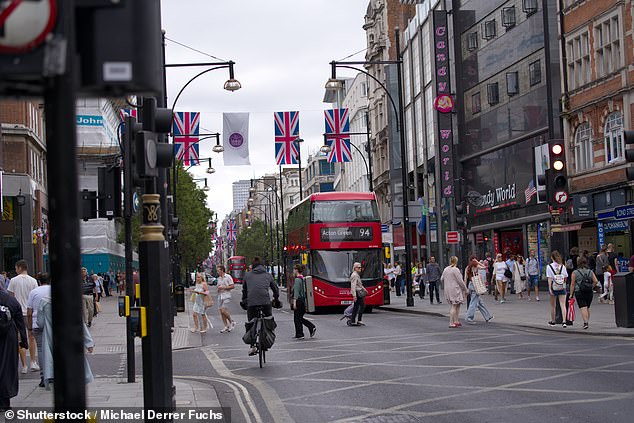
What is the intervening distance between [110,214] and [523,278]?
2670 cm

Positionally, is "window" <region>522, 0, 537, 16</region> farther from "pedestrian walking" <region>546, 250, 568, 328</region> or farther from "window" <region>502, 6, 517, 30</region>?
"pedestrian walking" <region>546, 250, 568, 328</region>

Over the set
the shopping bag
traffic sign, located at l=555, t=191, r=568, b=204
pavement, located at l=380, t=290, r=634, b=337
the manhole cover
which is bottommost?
the manhole cover

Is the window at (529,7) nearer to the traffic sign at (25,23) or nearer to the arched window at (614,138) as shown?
the arched window at (614,138)

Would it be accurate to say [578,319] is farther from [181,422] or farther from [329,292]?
[181,422]

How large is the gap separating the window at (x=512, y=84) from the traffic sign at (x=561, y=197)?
24.7 m

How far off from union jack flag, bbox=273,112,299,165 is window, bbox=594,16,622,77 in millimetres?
11759

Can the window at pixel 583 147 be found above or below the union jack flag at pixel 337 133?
below

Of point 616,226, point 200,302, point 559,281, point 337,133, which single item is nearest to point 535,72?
point 337,133

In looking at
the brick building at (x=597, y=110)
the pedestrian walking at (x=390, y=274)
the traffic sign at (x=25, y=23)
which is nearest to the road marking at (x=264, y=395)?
the traffic sign at (x=25, y=23)

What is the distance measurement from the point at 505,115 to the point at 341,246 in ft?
52.0

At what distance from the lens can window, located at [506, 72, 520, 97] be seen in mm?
46200

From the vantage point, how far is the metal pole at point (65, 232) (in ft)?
11.4

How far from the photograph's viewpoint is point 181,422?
10594 mm

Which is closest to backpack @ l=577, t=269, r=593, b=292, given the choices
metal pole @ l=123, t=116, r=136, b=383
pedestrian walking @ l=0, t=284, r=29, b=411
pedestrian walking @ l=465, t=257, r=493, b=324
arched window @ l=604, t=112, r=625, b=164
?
pedestrian walking @ l=465, t=257, r=493, b=324
